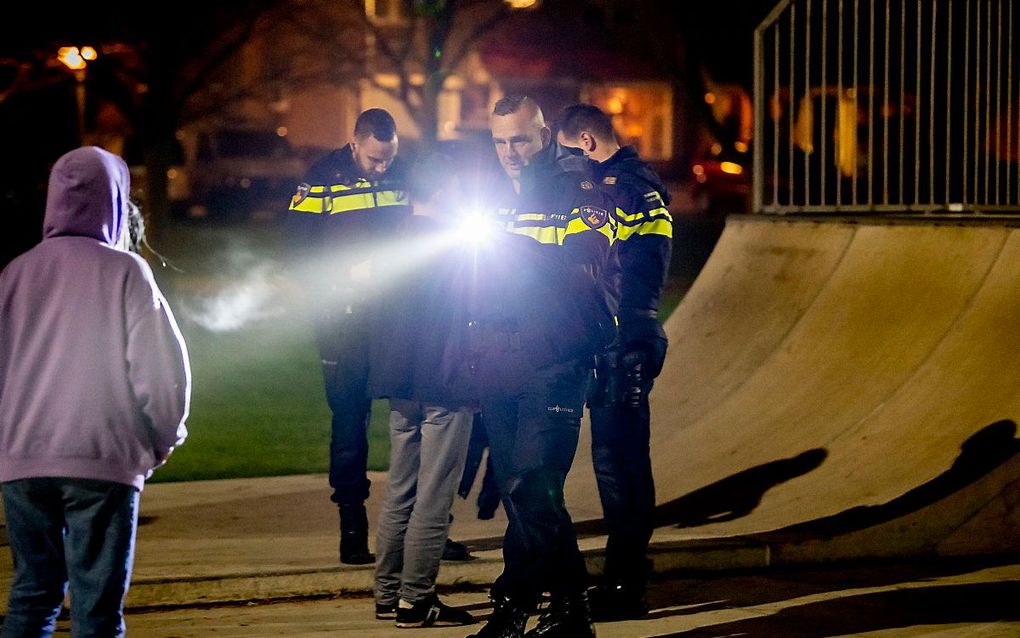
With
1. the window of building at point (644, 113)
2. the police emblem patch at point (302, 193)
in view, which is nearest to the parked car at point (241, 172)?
the window of building at point (644, 113)

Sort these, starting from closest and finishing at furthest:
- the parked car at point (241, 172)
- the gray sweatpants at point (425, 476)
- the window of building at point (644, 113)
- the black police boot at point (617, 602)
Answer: the gray sweatpants at point (425, 476) < the black police boot at point (617, 602) < the parked car at point (241, 172) < the window of building at point (644, 113)

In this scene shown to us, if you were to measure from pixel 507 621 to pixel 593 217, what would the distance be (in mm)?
1470

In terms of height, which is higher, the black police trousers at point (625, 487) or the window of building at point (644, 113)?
the window of building at point (644, 113)

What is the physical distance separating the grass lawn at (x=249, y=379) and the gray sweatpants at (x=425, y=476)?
3.63 metres

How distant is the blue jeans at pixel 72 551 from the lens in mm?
4707

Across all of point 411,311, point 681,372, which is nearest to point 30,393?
point 411,311

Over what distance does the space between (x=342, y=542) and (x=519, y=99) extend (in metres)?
2.30

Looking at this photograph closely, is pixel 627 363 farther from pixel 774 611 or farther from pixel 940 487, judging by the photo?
pixel 940 487

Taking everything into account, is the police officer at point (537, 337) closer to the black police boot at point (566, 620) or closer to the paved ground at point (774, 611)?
the black police boot at point (566, 620)

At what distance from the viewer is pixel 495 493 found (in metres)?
8.32

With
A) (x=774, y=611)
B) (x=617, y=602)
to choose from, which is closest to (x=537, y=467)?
(x=617, y=602)

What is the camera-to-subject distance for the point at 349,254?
24.0ft

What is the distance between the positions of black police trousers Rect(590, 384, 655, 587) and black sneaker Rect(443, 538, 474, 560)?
0.84 m

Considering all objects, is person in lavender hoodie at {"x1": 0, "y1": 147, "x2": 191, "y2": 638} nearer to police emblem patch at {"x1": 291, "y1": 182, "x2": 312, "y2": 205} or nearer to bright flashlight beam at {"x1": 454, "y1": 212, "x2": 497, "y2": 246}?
bright flashlight beam at {"x1": 454, "y1": 212, "x2": 497, "y2": 246}
